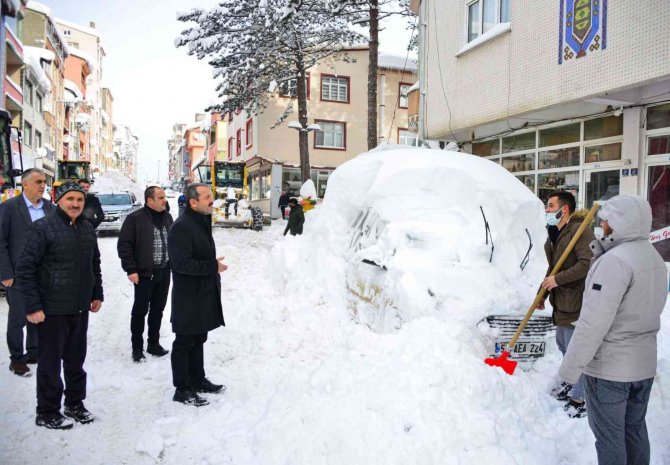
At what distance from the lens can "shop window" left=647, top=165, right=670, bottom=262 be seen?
795 cm

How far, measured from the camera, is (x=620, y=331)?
2.64 metres

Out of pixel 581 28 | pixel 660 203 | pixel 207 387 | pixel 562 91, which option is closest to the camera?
pixel 207 387

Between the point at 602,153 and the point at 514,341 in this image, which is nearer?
the point at 514,341

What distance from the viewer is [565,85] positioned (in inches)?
342

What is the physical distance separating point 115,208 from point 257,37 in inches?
299

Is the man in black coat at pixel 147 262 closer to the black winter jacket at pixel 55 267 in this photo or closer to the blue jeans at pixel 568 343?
the black winter jacket at pixel 55 267

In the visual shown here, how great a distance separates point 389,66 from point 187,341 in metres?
27.1

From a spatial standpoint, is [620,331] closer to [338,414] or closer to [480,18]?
[338,414]

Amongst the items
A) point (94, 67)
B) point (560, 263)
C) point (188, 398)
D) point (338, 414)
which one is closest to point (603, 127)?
point (560, 263)

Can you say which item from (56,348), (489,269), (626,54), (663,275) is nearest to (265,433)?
(56,348)

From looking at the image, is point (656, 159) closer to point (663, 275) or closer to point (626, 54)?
point (626, 54)

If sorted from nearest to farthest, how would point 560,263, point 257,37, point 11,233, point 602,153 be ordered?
point 560,263 → point 11,233 → point 602,153 → point 257,37

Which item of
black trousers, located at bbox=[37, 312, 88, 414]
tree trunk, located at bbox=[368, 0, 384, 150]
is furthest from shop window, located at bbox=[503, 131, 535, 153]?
black trousers, located at bbox=[37, 312, 88, 414]

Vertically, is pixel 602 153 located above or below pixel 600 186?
above
